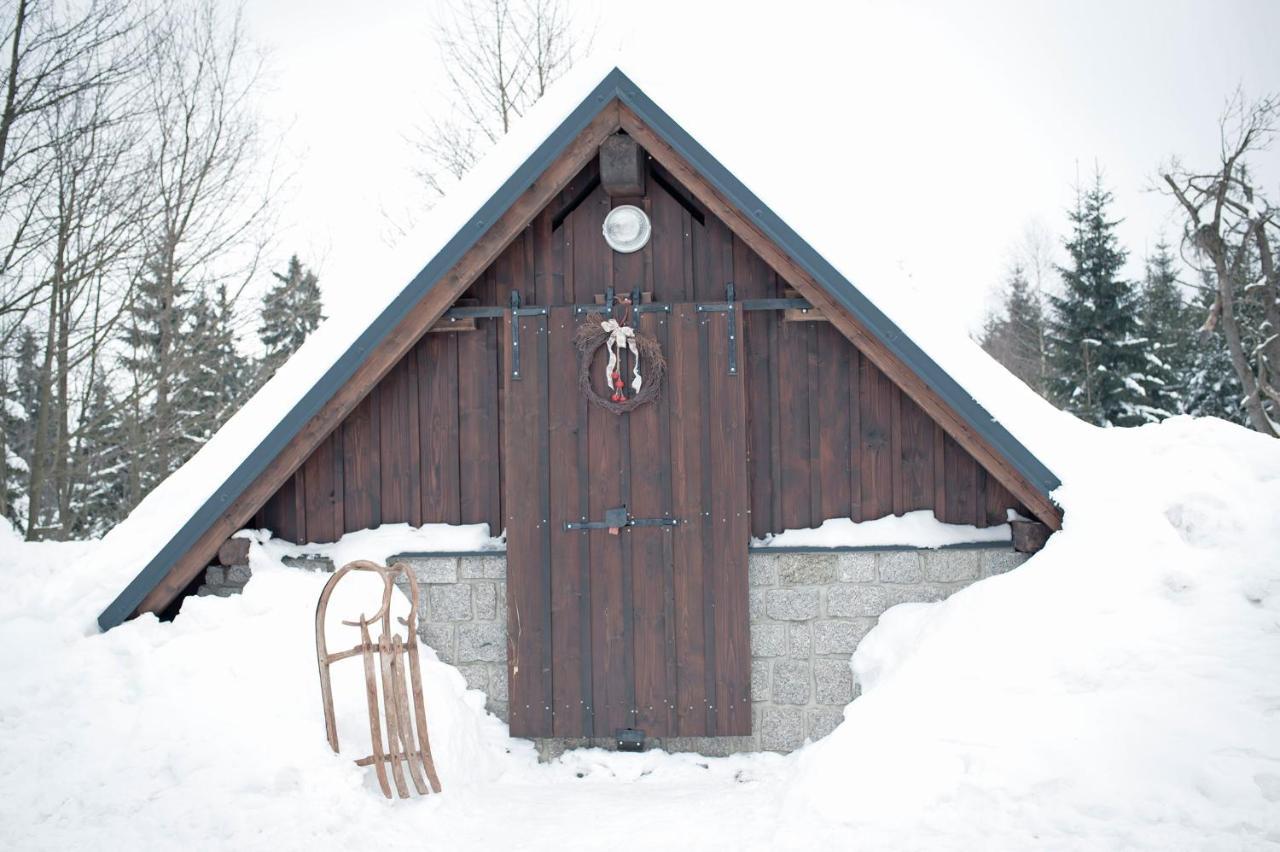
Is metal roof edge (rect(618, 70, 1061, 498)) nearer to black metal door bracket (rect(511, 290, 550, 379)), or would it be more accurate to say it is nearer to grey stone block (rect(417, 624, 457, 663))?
black metal door bracket (rect(511, 290, 550, 379))

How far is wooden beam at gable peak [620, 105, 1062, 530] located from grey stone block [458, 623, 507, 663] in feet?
9.65

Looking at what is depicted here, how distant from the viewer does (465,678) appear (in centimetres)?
606

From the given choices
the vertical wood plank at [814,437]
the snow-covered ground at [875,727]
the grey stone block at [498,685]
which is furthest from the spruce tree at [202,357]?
the vertical wood plank at [814,437]

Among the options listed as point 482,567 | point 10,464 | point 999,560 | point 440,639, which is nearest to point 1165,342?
point 999,560

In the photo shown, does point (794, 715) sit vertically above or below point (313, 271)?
below

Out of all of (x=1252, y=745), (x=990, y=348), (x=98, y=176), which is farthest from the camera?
(x=990, y=348)

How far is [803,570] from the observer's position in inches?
235

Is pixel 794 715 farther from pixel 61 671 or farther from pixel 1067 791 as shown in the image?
pixel 61 671

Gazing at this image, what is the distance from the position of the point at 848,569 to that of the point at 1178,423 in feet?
7.67

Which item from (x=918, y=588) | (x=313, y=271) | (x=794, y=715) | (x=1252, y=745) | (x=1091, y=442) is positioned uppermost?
(x=313, y=271)

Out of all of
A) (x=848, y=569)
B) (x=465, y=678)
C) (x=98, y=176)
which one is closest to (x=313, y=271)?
(x=98, y=176)

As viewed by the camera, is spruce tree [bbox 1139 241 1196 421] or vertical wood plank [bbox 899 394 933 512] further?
spruce tree [bbox 1139 241 1196 421]

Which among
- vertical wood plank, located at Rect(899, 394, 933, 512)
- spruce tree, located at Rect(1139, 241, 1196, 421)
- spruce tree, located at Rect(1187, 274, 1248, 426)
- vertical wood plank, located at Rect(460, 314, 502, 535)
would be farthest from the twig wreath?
spruce tree, located at Rect(1187, 274, 1248, 426)

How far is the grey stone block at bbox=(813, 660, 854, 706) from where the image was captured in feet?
19.4
